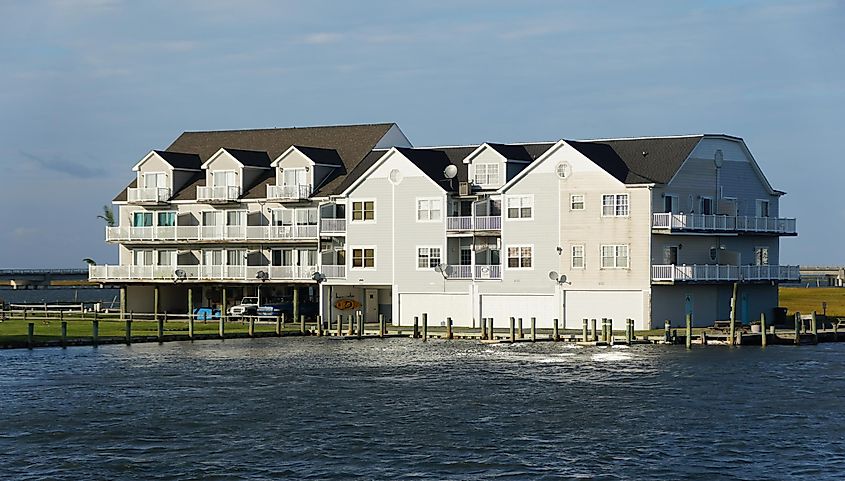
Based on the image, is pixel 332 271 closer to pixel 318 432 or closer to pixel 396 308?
pixel 396 308

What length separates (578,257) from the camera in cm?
8369

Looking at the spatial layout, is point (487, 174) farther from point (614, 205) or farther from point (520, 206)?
point (614, 205)

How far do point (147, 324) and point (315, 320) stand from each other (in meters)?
10.8

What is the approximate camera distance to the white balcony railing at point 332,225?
9288cm

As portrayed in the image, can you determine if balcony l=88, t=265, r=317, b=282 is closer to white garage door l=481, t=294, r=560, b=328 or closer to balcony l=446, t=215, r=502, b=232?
balcony l=446, t=215, r=502, b=232

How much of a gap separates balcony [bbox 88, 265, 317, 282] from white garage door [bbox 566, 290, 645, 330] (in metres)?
18.4

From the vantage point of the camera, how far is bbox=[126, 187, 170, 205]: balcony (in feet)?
333

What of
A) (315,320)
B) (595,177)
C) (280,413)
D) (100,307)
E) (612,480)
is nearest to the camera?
(612,480)

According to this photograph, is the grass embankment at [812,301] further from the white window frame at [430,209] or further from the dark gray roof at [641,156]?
the white window frame at [430,209]

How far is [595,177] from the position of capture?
8325cm

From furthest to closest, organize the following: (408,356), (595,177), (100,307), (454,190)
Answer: (100,307) → (454,190) → (595,177) → (408,356)

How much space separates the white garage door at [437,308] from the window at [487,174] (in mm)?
7067

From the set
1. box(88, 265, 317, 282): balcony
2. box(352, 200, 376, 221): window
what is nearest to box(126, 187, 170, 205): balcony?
box(88, 265, 317, 282): balcony

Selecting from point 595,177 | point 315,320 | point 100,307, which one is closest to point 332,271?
point 315,320
